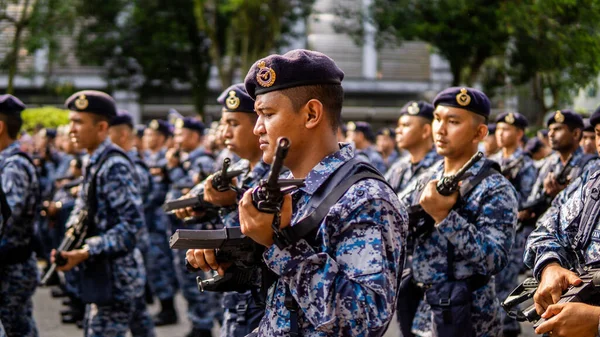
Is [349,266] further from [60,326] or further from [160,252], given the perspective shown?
[160,252]

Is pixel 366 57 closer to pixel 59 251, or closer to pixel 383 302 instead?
pixel 59 251

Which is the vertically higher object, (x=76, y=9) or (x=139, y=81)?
(x=76, y=9)

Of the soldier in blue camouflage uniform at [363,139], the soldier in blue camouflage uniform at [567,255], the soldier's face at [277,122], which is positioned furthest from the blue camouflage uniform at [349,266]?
the soldier in blue camouflage uniform at [363,139]

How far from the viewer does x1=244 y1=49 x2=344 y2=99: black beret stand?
9.70 feet

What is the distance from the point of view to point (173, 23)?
94.8 ft

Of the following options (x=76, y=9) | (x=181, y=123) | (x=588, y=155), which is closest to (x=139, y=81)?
(x=76, y=9)

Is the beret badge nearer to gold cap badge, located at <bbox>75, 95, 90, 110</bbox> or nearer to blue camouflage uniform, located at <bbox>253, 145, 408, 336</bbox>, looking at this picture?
blue camouflage uniform, located at <bbox>253, 145, 408, 336</bbox>

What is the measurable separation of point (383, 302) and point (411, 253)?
2540 millimetres

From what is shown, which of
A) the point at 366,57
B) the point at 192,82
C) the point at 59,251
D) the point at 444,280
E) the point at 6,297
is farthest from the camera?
the point at 366,57

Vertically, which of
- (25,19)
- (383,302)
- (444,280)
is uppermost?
(25,19)

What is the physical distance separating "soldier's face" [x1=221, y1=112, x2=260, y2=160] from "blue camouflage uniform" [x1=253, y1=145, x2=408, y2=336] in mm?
2627

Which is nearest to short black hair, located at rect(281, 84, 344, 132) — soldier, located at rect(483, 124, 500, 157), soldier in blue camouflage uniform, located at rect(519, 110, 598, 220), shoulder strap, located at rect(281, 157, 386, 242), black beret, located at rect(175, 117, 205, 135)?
shoulder strap, located at rect(281, 157, 386, 242)

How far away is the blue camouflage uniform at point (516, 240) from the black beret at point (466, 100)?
10.8ft

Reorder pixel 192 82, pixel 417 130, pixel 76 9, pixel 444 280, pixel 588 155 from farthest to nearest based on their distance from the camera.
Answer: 1. pixel 192 82
2. pixel 76 9
3. pixel 588 155
4. pixel 417 130
5. pixel 444 280
